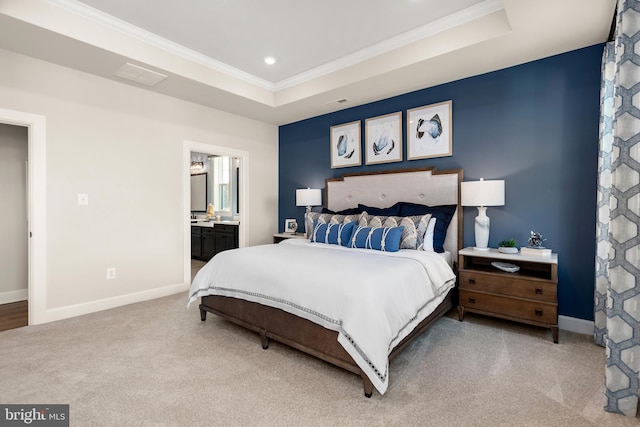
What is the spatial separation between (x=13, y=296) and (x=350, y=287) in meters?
4.47

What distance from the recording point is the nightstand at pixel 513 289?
8.78ft

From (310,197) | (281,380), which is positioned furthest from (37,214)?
(310,197)

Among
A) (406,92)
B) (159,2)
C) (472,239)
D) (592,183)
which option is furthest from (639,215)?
(159,2)

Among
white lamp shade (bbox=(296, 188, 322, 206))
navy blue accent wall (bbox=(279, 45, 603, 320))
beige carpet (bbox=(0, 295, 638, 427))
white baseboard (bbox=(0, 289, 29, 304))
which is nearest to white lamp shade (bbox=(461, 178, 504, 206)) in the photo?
navy blue accent wall (bbox=(279, 45, 603, 320))

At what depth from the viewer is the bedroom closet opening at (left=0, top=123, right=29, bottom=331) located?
386 centimetres

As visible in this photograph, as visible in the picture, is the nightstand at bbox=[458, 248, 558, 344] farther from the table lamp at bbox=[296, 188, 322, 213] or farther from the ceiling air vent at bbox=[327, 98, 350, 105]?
the ceiling air vent at bbox=[327, 98, 350, 105]

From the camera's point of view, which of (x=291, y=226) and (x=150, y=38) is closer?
(x=150, y=38)

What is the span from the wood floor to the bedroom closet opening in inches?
1.5

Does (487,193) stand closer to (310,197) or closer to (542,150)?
(542,150)

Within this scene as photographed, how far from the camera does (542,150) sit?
10.2 feet

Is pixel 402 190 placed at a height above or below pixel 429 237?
above

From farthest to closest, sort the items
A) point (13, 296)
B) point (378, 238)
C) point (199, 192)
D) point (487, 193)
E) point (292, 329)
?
1. point (199, 192)
2. point (13, 296)
3. point (378, 238)
4. point (487, 193)
5. point (292, 329)

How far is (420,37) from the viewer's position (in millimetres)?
3086

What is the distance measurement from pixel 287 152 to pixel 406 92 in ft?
7.45
